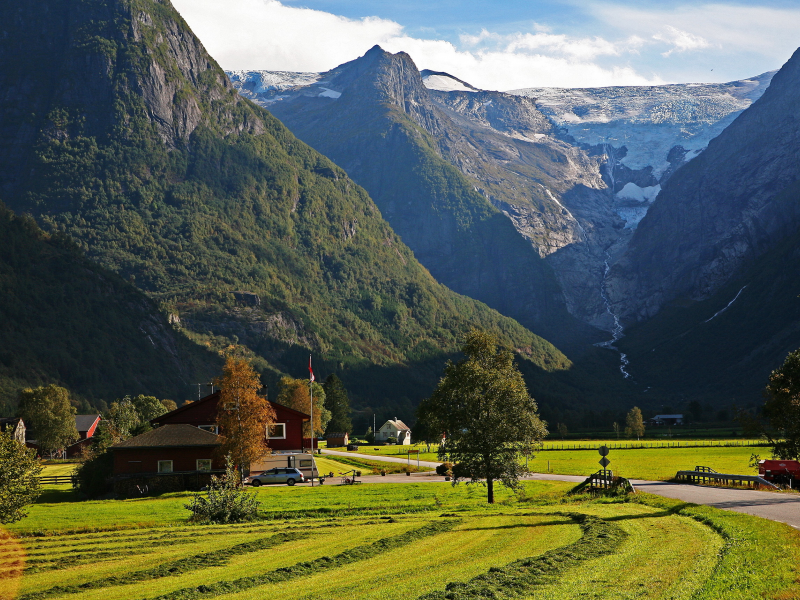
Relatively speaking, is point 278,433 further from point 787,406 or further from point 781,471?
point 787,406

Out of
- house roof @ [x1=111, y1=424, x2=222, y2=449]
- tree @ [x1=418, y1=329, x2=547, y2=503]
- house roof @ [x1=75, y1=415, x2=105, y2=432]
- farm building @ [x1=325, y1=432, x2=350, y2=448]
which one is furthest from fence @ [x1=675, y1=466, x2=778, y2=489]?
house roof @ [x1=75, y1=415, x2=105, y2=432]

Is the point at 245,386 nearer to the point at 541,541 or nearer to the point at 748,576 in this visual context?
the point at 541,541

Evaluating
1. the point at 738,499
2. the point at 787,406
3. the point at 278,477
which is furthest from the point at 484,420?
the point at 278,477

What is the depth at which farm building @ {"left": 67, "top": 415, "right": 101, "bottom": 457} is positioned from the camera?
145m

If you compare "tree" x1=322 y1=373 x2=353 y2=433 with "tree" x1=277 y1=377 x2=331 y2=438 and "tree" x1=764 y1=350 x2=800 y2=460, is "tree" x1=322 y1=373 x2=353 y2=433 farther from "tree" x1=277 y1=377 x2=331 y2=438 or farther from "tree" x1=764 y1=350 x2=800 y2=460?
"tree" x1=764 y1=350 x2=800 y2=460

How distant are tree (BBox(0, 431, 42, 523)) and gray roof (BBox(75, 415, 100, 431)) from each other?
116 m

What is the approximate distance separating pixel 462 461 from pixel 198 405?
125ft

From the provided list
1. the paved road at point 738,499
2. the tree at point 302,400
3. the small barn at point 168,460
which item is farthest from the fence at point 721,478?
the tree at point 302,400

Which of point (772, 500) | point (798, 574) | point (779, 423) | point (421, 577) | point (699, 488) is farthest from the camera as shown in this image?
point (779, 423)

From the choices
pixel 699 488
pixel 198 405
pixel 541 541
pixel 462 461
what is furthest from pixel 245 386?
pixel 541 541

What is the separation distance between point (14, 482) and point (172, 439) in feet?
89.4

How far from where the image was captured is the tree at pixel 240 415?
215 ft

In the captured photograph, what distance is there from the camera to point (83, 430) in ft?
505

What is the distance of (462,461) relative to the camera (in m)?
52.5
